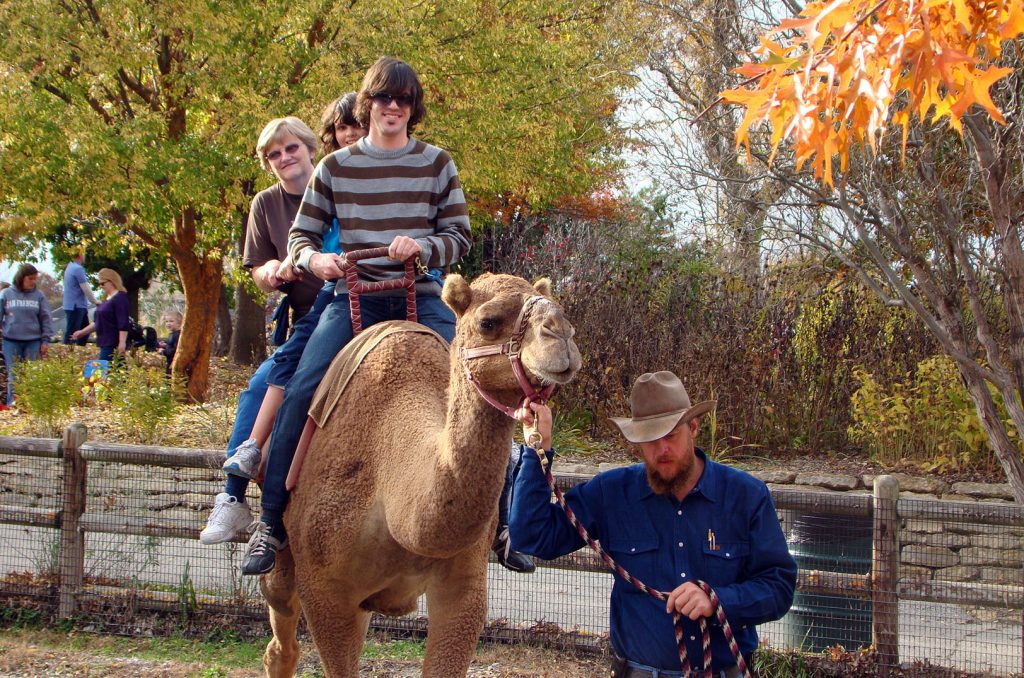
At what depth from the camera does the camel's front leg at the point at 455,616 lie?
12.7 ft

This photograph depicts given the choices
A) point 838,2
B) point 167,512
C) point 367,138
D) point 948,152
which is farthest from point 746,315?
point 838,2

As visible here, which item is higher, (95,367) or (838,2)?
(838,2)

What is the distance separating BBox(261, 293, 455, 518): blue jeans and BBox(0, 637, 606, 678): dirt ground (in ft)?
8.62

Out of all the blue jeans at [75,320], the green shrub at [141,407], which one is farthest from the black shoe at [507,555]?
the blue jeans at [75,320]

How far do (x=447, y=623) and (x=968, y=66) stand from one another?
8.83ft

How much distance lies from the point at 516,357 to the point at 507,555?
1.36 metres

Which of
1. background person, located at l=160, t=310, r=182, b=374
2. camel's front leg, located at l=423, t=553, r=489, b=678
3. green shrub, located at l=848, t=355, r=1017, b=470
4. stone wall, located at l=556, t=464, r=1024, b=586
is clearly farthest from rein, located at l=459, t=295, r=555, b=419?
background person, located at l=160, t=310, r=182, b=374

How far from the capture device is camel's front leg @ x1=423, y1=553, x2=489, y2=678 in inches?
152

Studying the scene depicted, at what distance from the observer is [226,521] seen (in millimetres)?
4547

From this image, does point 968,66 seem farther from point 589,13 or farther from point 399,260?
point 589,13

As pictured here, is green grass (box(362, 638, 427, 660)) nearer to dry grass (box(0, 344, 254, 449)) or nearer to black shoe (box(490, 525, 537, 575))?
black shoe (box(490, 525, 537, 575))

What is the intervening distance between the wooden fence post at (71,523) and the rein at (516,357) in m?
5.59

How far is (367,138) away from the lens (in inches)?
184

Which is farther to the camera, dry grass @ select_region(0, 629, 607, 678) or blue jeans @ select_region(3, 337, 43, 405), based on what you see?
blue jeans @ select_region(3, 337, 43, 405)
